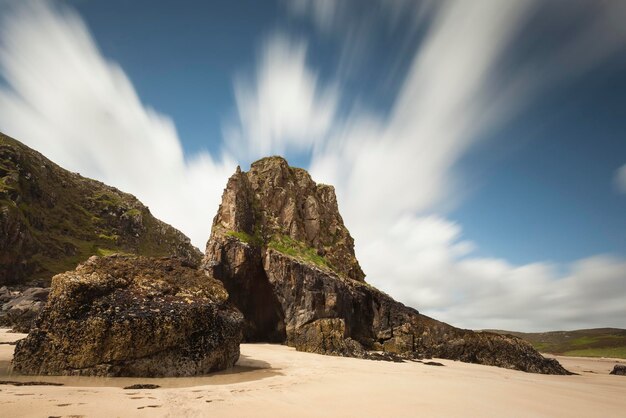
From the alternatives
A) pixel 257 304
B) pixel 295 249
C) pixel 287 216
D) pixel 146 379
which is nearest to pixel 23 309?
pixel 257 304

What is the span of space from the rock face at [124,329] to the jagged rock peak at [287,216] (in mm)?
18195

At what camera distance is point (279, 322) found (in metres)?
29.8

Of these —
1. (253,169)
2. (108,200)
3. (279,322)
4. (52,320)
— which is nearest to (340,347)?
(279,322)

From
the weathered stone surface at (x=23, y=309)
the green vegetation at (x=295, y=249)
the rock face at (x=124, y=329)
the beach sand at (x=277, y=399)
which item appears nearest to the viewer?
the beach sand at (x=277, y=399)

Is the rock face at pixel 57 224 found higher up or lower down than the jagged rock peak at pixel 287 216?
higher up

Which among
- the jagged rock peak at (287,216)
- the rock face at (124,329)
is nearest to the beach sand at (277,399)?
the rock face at (124,329)

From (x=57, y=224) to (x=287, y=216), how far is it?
8243 centimetres

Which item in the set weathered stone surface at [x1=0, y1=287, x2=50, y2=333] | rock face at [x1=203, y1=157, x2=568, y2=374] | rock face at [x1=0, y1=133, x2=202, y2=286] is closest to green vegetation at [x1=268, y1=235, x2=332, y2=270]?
rock face at [x1=203, y1=157, x2=568, y2=374]

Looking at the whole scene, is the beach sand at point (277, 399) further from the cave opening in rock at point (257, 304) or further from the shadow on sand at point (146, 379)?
the cave opening in rock at point (257, 304)

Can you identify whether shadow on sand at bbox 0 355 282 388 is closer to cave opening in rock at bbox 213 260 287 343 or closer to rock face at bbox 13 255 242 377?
rock face at bbox 13 255 242 377

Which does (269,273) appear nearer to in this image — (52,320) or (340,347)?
(340,347)

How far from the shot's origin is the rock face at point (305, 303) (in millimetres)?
24438

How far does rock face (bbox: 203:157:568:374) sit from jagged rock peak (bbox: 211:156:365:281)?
14cm

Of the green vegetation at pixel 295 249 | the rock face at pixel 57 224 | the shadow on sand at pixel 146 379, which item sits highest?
the rock face at pixel 57 224
